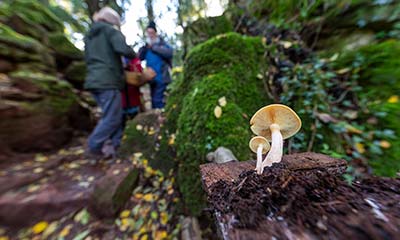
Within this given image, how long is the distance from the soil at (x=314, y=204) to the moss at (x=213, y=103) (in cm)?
100

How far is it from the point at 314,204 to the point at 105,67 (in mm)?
3263

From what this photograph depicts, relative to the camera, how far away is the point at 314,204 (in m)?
0.64

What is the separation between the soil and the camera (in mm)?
540

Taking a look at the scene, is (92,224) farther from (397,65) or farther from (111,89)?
(397,65)

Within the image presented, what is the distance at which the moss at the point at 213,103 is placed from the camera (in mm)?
1906

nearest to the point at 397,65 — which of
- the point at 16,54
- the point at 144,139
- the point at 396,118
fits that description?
the point at 396,118

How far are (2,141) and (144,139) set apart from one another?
7.36 feet

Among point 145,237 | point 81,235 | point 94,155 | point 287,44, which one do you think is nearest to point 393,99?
point 287,44

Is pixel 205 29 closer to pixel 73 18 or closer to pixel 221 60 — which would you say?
pixel 221 60

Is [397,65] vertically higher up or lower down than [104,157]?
higher up

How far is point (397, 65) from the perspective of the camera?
200 centimetres

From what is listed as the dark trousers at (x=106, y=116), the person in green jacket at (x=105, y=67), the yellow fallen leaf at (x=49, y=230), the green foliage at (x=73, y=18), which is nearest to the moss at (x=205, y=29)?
the person in green jacket at (x=105, y=67)

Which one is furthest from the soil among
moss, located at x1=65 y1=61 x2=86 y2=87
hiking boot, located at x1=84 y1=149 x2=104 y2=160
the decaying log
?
moss, located at x1=65 y1=61 x2=86 y2=87

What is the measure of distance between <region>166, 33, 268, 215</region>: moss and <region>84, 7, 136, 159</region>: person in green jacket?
3.20 ft
